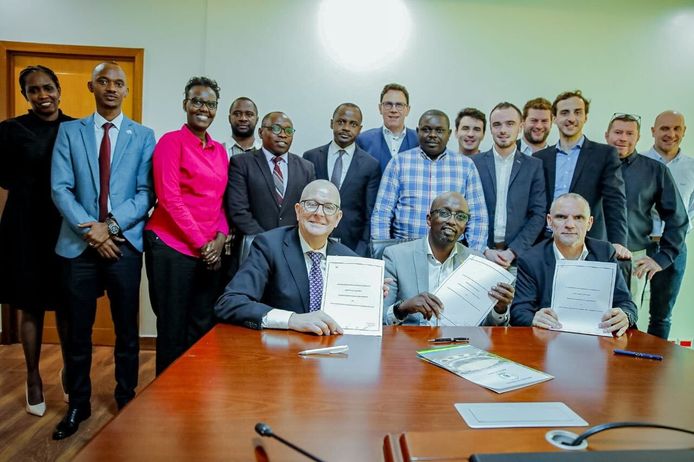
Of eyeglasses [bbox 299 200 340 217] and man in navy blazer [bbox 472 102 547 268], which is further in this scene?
man in navy blazer [bbox 472 102 547 268]

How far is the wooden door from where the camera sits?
13.1 feet

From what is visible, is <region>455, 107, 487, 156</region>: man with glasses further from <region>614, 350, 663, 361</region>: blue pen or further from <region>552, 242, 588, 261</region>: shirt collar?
<region>614, 350, 663, 361</region>: blue pen

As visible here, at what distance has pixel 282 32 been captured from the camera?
3.99 meters

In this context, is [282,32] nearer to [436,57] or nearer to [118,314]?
[436,57]

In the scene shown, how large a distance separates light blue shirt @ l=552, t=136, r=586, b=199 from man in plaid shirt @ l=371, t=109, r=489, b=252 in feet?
1.80

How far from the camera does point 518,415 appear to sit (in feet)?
3.36

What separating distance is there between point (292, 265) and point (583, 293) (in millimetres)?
1107

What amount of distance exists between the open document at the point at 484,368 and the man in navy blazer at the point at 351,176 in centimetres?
160

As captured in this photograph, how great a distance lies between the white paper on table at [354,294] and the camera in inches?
66.0

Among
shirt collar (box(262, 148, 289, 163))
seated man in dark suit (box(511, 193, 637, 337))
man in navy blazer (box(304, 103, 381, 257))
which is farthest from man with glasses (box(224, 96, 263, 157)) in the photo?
seated man in dark suit (box(511, 193, 637, 337))

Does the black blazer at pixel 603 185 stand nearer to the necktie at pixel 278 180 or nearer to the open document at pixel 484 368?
the necktie at pixel 278 180

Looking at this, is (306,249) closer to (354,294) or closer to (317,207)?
(317,207)

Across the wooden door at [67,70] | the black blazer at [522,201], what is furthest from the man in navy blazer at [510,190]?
the wooden door at [67,70]

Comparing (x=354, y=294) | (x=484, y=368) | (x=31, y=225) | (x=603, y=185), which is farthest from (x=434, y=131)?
(x=31, y=225)
